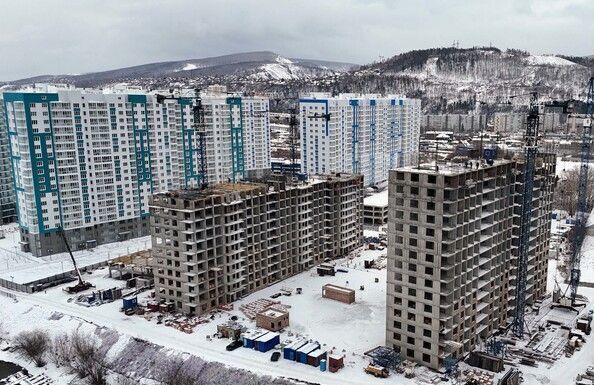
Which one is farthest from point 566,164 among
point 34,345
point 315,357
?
point 34,345

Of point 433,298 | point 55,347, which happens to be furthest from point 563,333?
point 55,347

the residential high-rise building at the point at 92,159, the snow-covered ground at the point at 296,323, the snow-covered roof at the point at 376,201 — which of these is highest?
the residential high-rise building at the point at 92,159

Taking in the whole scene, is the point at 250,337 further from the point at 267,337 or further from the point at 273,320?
the point at 273,320

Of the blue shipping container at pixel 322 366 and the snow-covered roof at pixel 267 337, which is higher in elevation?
the snow-covered roof at pixel 267 337

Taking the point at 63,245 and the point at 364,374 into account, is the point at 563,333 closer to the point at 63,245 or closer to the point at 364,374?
the point at 364,374

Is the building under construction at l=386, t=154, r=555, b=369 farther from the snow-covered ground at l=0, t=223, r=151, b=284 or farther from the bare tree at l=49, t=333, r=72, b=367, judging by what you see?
the snow-covered ground at l=0, t=223, r=151, b=284

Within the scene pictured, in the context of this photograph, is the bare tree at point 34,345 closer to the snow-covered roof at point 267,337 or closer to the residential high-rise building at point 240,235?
the residential high-rise building at point 240,235

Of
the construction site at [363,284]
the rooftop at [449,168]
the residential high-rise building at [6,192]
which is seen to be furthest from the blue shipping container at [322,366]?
the residential high-rise building at [6,192]
